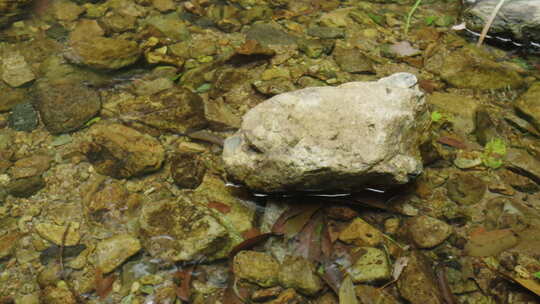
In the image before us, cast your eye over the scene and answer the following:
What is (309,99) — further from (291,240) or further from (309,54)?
(309,54)

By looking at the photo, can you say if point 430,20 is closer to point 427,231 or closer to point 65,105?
point 427,231

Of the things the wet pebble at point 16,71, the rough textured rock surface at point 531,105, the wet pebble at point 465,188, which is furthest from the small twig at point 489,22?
the wet pebble at point 16,71

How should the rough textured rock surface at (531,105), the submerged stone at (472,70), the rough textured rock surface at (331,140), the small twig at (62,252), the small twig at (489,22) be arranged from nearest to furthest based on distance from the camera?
the rough textured rock surface at (331,140)
the small twig at (62,252)
the rough textured rock surface at (531,105)
the submerged stone at (472,70)
the small twig at (489,22)

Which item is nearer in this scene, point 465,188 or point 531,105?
point 465,188

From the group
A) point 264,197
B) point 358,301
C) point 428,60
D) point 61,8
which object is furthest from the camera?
point 61,8

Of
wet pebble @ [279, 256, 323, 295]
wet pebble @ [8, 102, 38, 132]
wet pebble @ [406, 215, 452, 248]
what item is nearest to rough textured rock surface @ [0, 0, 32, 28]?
wet pebble @ [8, 102, 38, 132]

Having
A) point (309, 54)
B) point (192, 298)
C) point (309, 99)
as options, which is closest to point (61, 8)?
point (309, 54)

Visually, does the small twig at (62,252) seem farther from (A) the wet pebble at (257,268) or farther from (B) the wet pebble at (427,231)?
(B) the wet pebble at (427,231)

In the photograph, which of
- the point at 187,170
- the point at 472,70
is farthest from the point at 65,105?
the point at 472,70

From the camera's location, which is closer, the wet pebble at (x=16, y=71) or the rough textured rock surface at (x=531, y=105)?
the rough textured rock surface at (x=531, y=105)
